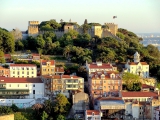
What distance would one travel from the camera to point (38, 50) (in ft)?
81.6

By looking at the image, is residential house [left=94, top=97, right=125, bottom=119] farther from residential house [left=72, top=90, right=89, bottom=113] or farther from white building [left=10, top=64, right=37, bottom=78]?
white building [left=10, top=64, right=37, bottom=78]

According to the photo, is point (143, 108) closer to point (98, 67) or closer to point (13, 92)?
point (98, 67)

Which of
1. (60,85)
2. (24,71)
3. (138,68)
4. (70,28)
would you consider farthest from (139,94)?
(70,28)

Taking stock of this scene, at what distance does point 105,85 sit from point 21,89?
150 inches

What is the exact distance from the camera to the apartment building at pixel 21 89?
18325mm

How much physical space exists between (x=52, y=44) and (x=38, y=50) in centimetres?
95

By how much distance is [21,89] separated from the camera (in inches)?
731

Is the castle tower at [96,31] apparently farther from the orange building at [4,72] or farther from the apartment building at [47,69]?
the orange building at [4,72]

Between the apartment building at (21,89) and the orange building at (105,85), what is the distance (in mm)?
2371

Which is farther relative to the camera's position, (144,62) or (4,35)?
(4,35)

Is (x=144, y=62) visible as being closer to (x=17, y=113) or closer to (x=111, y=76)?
(x=111, y=76)

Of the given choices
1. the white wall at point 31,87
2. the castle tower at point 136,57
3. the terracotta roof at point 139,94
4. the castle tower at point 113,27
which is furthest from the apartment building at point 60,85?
the castle tower at point 113,27

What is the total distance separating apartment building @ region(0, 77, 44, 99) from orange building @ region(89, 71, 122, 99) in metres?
2.37

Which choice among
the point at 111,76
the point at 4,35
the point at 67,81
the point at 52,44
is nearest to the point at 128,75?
the point at 111,76
